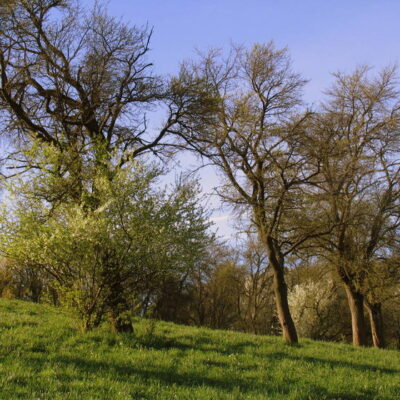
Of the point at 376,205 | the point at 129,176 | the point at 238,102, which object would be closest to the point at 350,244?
the point at 376,205

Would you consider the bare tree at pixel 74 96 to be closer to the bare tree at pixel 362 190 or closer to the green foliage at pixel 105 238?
the green foliage at pixel 105 238

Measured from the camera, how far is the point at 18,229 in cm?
1027

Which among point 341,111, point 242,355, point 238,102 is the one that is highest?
point 341,111

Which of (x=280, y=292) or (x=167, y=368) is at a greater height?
(x=280, y=292)

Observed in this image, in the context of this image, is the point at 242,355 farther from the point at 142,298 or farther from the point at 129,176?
the point at 129,176

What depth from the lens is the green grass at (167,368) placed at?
21.8ft

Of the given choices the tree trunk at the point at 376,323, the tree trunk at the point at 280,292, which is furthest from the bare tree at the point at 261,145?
the tree trunk at the point at 376,323

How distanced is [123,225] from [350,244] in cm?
1381

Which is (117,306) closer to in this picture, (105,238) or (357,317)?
(105,238)

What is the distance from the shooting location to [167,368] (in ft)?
27.0

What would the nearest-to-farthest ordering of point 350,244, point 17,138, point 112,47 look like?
point 112,47
point 17,138
point 350,244

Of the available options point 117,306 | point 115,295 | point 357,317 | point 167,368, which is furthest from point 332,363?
point 357,317

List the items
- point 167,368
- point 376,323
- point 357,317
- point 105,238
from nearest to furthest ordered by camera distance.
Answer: point 167,368 < point 105,238 < point 357,317 < point 376,323

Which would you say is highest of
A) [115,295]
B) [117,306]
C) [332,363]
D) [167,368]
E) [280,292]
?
[280,292]
